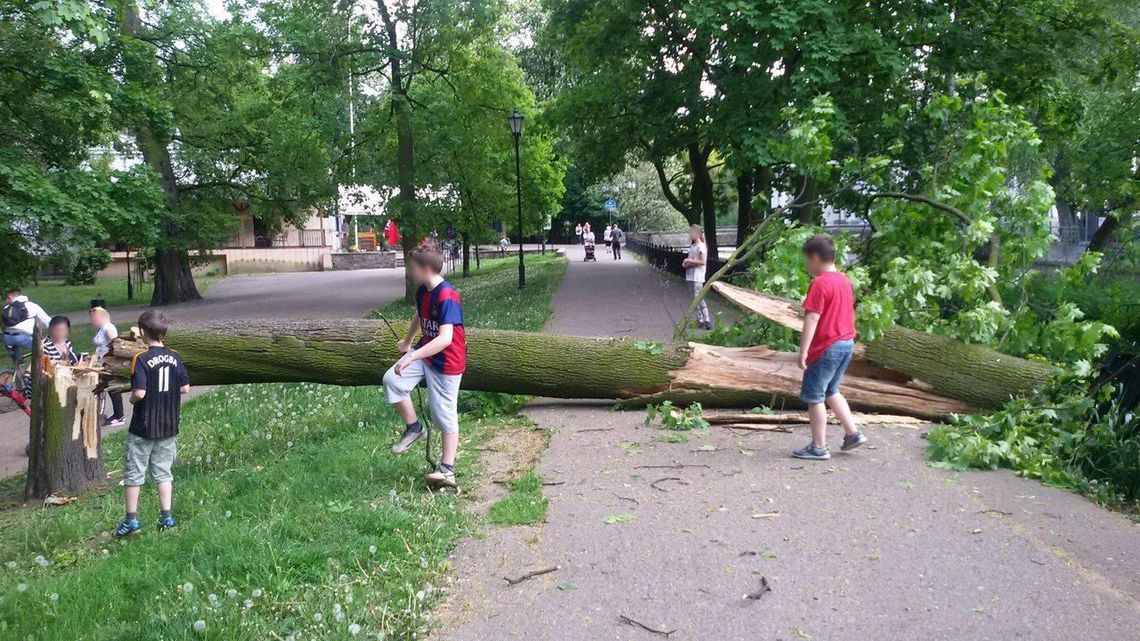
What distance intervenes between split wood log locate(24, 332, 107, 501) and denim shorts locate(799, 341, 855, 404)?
5.27 meters

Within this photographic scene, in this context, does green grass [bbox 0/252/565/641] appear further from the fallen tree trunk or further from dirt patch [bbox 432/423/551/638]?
the fallen tree trunk

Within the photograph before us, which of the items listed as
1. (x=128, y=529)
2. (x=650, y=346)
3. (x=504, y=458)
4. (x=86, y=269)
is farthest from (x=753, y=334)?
(x=86, y=269)

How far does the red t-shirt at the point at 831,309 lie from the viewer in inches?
241

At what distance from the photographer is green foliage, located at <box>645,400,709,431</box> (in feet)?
24.2

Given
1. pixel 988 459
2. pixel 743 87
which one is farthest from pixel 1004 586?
pixel 743 87

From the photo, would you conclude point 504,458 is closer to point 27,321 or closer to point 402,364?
point 402,364

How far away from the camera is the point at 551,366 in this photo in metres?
7.95

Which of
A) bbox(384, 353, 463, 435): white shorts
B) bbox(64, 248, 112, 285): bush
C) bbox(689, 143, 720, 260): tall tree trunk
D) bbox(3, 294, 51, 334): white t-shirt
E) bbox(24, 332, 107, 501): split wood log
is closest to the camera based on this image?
bbox(384, 353, 463, 435): white shorts

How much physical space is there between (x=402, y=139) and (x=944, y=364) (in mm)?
17772

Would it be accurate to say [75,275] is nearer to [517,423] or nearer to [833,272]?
[517,423]

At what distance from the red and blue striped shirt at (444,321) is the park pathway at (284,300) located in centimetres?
903

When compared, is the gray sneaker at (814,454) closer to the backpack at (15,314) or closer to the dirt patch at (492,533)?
the dirt patch at (492,533)

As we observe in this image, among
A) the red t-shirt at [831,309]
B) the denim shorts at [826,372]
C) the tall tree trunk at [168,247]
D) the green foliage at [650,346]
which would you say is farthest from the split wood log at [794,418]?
the tall tree trunk at [168,247]

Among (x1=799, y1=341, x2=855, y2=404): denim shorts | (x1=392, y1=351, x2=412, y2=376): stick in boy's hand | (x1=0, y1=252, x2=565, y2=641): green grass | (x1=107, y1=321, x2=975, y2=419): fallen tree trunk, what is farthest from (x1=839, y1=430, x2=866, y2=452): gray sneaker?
(x1=392, y1=351, x2=412, y2=376): stick in boy's hand
